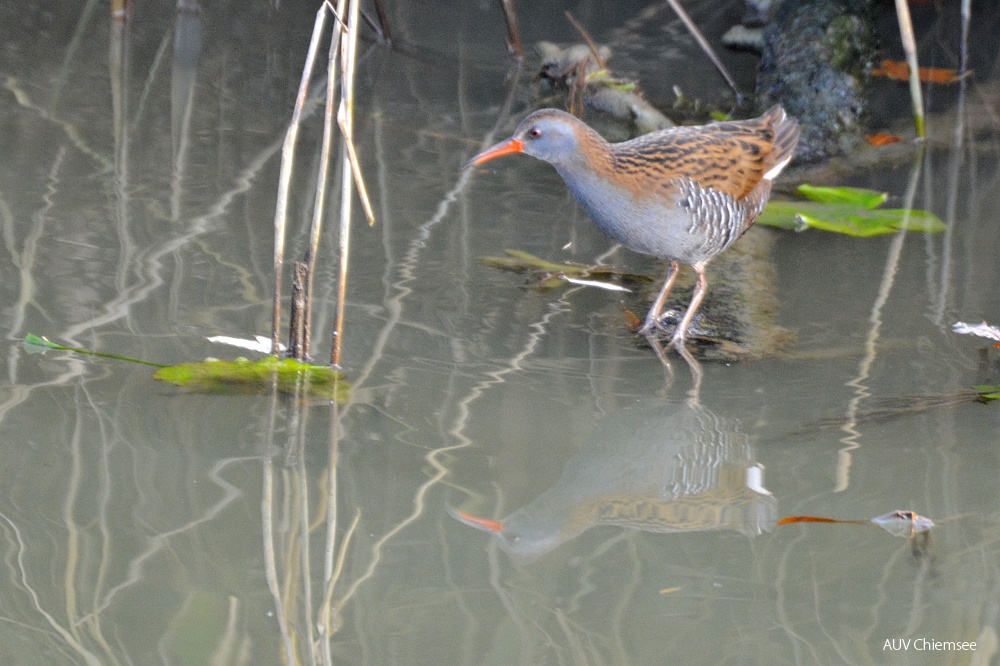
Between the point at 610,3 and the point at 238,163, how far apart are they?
4237 mm

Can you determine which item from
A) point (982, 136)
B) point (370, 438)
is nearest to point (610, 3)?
point (982, 136)

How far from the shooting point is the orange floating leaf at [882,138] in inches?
242

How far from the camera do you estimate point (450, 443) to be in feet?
9.98

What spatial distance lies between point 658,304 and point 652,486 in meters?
1.34

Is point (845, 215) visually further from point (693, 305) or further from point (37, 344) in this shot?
point (37, 344)

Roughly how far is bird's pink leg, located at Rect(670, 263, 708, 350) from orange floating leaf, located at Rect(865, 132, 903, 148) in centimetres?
230

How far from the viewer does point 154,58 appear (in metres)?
6.60

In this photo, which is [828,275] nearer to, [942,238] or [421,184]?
[942,238]

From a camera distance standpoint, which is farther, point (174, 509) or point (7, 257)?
point (7, 257)

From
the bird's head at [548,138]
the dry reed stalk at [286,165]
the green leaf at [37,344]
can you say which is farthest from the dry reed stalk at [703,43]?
the green leaf at [37,344]

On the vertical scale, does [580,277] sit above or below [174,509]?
above

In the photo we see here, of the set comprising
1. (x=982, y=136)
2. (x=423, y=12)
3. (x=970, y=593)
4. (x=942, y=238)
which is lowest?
(x=970, y=593)

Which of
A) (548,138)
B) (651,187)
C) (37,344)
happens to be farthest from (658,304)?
(37,344)

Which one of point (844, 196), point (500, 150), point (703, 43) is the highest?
point (703, 43)
